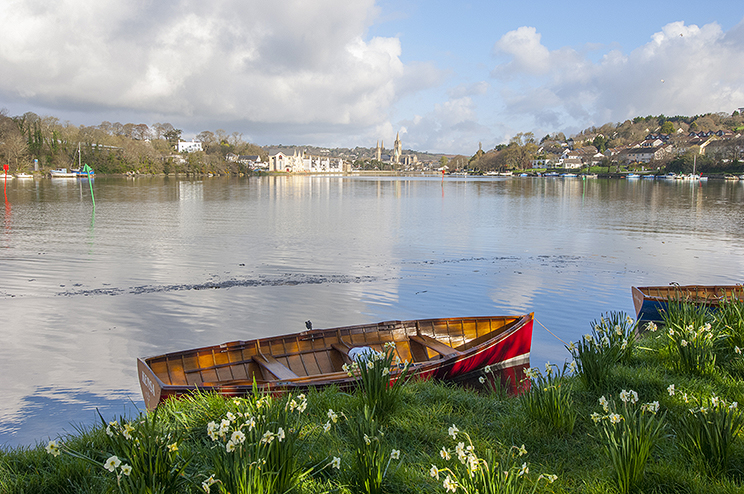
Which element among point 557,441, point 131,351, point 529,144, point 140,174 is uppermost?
point 529,144

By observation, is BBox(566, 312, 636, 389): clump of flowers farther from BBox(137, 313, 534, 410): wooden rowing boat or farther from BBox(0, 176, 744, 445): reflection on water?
BBox(0, 176, 744, 445): reflection on water

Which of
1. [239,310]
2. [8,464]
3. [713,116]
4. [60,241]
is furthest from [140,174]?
[713,116]

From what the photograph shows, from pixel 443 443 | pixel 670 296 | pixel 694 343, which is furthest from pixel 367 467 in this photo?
pixel 670 296

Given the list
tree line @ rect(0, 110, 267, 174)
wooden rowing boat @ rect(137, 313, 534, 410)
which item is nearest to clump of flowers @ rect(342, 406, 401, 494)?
wooden rowing boat @ rect(137, 313, 534, 410)

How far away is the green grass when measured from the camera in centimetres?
402

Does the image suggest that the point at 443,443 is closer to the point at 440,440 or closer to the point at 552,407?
the point at 440,440

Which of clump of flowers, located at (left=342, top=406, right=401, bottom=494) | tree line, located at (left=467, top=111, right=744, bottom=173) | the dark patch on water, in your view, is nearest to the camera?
Answer: clump of flowers, located at (left=342, top=406, right=401, bottom=494)

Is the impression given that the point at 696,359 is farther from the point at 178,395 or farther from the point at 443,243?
the point at 443,243

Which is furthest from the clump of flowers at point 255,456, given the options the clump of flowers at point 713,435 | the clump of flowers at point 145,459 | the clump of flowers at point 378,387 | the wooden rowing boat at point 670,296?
the wooden rowing boat at point 670,296

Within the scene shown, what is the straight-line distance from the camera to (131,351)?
9836 mm

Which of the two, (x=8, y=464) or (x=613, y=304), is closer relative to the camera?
(x=8, y=464)

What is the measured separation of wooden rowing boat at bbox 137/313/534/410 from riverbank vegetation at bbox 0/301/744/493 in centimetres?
42

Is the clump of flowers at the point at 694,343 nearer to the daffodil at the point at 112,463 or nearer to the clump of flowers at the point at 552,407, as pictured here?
the clump of flowers at the point at 552,407

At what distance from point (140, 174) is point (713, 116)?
630 ft
